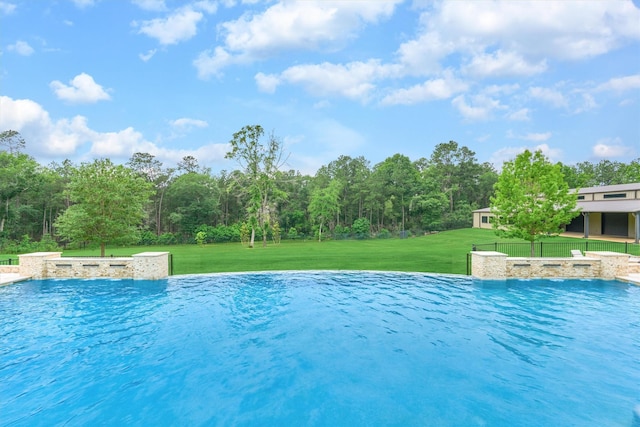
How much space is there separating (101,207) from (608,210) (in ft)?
127

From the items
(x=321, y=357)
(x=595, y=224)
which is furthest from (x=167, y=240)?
(x=595, y=224)

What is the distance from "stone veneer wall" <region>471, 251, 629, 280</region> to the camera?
1527cm

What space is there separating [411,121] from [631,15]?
18.7 meters

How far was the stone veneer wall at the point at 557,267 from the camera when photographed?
15273 mm

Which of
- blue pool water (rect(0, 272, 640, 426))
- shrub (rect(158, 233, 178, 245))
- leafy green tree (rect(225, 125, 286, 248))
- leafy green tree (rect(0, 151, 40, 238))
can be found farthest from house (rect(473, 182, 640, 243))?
leafy green tree (rect(0, 151, 40, 238))

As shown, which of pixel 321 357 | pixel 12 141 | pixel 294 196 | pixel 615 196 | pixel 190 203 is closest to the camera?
pixel 321 357

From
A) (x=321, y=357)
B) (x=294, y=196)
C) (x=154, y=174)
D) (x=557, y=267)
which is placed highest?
(x=154, y=174)

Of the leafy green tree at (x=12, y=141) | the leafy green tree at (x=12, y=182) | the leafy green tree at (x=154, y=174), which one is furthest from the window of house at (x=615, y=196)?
the leafy green tree at (x=12, y=141)

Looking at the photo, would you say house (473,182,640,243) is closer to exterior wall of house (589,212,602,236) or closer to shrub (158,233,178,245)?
exterior wall of house (589,212,602,236)

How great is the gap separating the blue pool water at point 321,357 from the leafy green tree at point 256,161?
2109 centimetres

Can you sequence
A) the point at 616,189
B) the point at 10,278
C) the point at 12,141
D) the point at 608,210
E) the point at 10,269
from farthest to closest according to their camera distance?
the point at 12,141 → the point at 616,189 → the point at 608,210 → the point at 10,269 → the point at 10,278

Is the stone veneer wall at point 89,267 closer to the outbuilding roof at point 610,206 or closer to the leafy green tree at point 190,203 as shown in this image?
the leafy green tree at point 190,203

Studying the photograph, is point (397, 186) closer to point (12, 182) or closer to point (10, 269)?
point (10, 269)

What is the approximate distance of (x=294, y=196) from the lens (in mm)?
55219
